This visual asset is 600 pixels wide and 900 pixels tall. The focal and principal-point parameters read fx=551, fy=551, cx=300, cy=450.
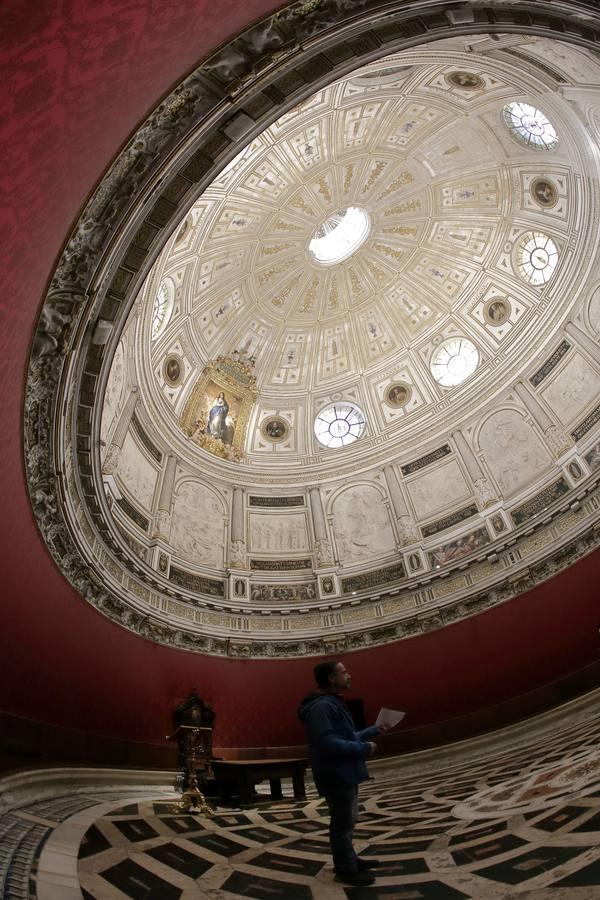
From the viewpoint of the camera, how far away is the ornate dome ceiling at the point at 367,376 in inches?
523

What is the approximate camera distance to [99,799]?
6480 mm

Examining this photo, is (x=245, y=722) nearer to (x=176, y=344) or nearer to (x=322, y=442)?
(x=322, y=442)

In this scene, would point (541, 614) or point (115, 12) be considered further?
point (541, 614)

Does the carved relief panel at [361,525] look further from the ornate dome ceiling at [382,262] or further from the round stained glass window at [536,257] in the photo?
the round stained glass window at [536,257]

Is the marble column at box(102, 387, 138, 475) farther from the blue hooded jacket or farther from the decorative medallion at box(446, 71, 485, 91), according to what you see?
the decorative medallion at box(446, 71, 485, 91)

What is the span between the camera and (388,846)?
4023 mm

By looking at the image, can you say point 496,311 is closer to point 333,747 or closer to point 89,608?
point 89,608

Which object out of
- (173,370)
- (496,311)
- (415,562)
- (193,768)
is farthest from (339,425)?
(193,768)

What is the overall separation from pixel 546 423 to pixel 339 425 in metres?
6.58

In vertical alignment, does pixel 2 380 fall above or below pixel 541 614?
above

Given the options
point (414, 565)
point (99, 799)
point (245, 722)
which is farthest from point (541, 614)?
point (99, 799)

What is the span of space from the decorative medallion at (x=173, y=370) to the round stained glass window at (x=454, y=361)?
8.22 metres

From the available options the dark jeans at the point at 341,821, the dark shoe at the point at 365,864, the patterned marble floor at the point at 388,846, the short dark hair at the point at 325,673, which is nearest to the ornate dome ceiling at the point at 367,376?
the patterned marble floor at the point at 388,846

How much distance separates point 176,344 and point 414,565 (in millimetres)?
9342
